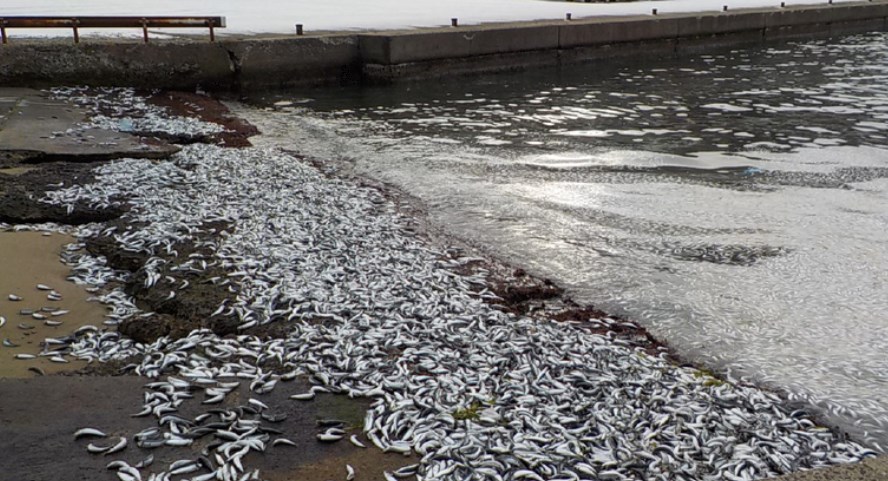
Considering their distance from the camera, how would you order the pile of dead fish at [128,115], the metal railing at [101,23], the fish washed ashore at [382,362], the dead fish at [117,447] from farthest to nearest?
the metal railing at [101,23] < the pile of dead fish at [128,115] < the fish washed ashore at [382,362] < the dead fish at [117,447]

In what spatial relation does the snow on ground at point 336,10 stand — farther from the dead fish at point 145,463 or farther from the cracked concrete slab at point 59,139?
the dead fish at point 145,463

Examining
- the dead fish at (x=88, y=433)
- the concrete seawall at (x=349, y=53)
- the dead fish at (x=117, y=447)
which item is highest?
the concrete seawall at (x=349, y=53)

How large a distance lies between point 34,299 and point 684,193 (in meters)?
7.85

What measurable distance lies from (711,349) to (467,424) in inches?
103

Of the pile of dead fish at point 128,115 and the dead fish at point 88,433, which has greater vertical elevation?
the pile of dead fish at point 128,115

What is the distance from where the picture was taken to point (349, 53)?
2048 cm

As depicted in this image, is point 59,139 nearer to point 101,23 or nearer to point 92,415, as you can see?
point 101,23

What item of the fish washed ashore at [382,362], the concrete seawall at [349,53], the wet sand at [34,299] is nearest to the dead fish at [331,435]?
the fish washed ashore at [382,362]

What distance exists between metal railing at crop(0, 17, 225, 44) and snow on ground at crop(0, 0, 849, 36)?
242cm

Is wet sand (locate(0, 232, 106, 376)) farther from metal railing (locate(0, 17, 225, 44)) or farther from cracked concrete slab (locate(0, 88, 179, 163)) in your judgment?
metal railing (locate(0, 17, 225, 44))

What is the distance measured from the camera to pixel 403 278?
22.7 feet

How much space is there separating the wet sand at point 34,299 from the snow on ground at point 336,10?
13.7 metres

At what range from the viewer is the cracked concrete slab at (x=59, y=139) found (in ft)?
36.1

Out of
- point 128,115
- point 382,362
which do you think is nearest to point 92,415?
point 382,362
